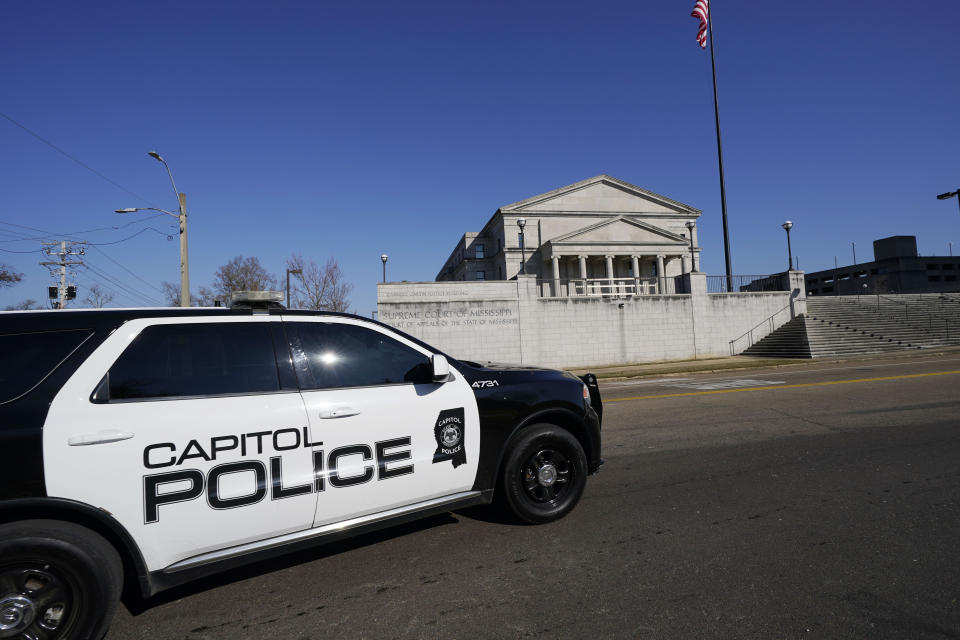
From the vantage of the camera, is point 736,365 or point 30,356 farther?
point 736,365

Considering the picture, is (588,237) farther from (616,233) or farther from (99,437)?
(99,437)

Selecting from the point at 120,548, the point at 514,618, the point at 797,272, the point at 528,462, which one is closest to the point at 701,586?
the point at 514,618

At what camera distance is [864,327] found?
26125mm

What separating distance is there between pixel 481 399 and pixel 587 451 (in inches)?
49.5

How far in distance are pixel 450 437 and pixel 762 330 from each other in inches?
1103

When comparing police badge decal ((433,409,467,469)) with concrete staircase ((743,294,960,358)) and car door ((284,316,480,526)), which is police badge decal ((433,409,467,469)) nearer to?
car door ((284,316,480,526))

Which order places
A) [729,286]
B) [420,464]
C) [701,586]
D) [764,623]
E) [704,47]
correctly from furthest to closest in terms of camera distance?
[704,47], [729,286], [420,464], [701,586], [764,623]

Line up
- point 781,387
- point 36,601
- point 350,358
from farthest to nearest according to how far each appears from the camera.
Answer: point 781,387
point 350,358
point 36,601

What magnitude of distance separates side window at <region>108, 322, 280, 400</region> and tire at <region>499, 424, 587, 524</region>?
188 centimetres

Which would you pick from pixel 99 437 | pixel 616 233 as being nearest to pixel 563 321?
pixel 99 437

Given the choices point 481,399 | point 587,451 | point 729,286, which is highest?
point 729,286

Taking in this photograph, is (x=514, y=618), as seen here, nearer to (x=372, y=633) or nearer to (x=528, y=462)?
(x=372, y=633)

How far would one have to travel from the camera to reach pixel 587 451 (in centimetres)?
431

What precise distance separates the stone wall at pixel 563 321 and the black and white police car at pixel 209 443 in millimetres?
18488
